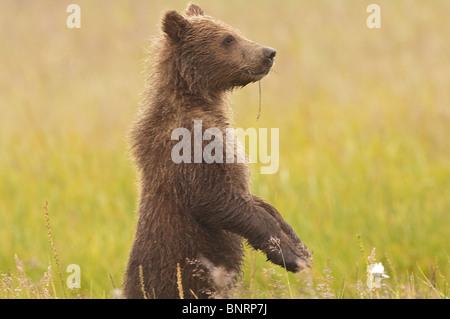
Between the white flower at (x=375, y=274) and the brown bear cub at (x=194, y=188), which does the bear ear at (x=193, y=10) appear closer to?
the brown bear cub at (x=194, y=188)

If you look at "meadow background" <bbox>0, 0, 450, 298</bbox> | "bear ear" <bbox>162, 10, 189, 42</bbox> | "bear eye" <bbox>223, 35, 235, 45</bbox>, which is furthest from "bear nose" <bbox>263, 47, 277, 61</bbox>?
"meadow background" <bbox>0, 0, 450, 298</bbox>

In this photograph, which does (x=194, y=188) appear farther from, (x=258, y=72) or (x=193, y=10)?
(x=193, y=10)

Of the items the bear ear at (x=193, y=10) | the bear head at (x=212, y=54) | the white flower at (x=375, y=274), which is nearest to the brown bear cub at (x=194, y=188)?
the bear head at (x=212, y=54)

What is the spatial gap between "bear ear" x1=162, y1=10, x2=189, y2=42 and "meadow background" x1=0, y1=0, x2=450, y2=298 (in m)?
1.35

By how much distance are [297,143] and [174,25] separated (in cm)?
581

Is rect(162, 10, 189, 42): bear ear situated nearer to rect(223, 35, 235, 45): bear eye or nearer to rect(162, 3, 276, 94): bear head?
rect(162, 3, 276, 94): bear head

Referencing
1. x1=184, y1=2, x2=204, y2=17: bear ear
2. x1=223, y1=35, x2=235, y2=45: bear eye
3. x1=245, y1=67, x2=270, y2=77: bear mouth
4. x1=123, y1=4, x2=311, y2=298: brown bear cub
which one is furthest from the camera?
x1=184, y1=2, x2=204, y2=17: bear ear

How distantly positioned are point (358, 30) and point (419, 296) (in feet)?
29.6

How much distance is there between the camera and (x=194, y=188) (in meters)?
3.44

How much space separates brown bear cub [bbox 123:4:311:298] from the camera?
3449 mm

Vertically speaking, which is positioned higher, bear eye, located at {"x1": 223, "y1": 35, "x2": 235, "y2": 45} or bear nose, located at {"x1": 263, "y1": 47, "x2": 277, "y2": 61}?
bear eye, located at {"x1": 223, "y1": 35, "x2": 235, "y2": 45}

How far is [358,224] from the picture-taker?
773cm

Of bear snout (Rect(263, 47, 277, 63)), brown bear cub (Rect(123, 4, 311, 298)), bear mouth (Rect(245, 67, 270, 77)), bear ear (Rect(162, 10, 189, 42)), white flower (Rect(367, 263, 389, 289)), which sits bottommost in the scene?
white flower (Rect(367, 263, 389, 289))

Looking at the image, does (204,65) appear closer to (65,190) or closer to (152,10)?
(65,190)
